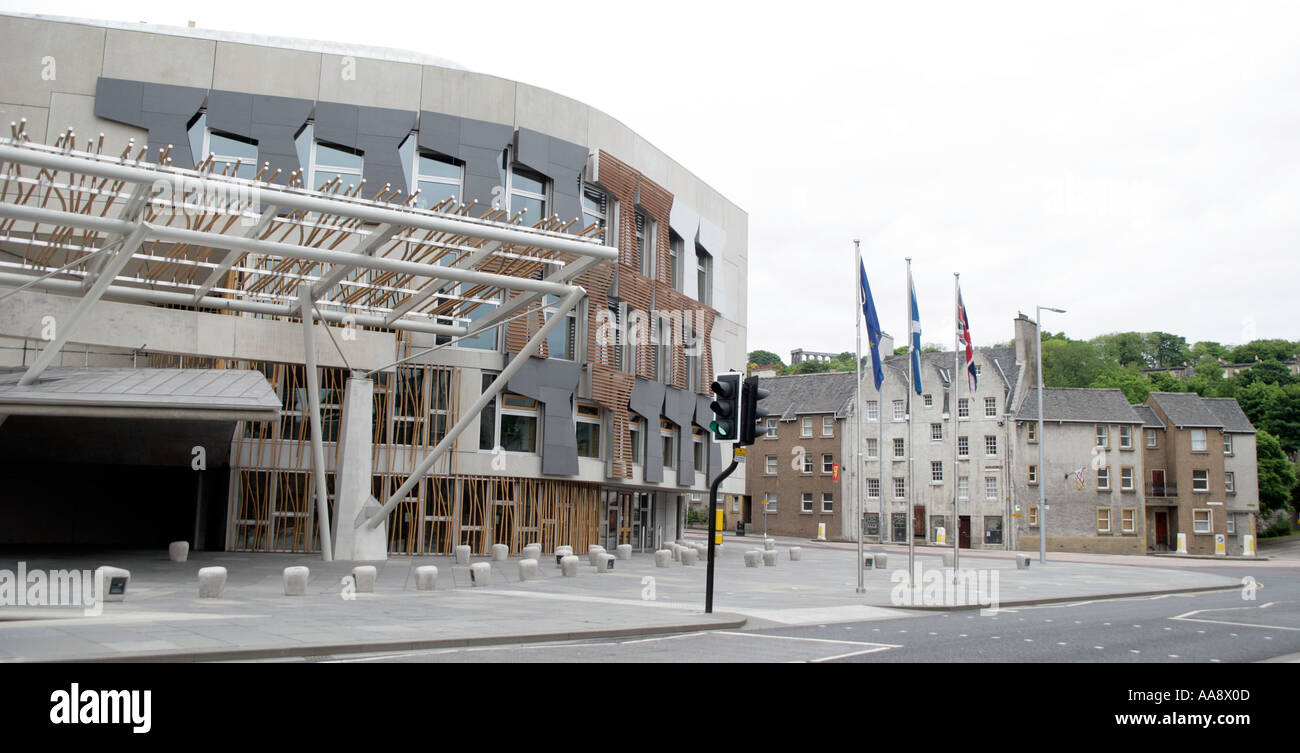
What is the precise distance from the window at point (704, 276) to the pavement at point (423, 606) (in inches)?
700

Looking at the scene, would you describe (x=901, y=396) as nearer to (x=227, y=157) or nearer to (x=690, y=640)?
(x=227, y=157)

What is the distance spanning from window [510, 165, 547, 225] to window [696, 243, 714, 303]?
11.5 meters

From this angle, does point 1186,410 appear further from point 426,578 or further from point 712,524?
point 712,524

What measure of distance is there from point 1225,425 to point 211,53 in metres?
67.1

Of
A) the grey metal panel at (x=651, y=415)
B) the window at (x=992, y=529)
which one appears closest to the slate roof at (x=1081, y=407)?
the window at (x=992, y=529)

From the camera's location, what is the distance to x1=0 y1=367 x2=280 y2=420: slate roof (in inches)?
819

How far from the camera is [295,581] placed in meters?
18.9

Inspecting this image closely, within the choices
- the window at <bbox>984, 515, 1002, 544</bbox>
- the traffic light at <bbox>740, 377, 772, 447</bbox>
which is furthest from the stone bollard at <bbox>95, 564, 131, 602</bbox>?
the window at <bbox>984, 515, 1002, 544</bbox>

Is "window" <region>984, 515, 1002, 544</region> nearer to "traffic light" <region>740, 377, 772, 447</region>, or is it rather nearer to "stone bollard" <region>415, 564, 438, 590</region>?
"stone bollard" <region>415, 564, 438, 590</region>

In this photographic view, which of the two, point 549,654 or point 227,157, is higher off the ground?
point 227,157

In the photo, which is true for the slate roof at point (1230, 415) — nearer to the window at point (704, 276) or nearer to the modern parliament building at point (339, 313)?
the window at point (704, 276)

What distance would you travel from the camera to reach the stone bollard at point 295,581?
Result: 739 inches
